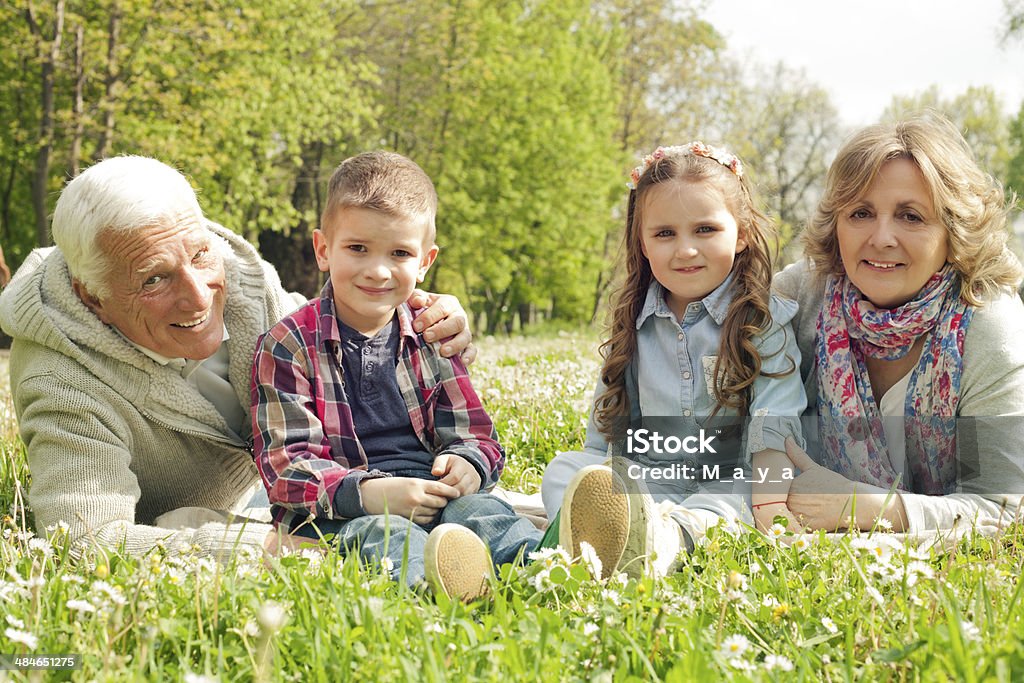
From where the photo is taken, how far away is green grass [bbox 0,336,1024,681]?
2291mm

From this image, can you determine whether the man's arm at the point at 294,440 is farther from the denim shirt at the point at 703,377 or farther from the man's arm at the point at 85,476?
the denim shirt at the point at 703,377

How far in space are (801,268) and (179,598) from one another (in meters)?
3.56

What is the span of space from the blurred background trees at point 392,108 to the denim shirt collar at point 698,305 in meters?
13.6

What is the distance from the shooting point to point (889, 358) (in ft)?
14.6

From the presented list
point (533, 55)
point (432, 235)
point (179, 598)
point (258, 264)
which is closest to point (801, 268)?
point (432, 235)

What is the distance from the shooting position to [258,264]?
4461 millimetres

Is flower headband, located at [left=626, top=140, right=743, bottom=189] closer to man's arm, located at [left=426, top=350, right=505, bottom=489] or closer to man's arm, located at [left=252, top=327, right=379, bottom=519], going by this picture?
man's arm, located at [left=426, top=350, right=505, bottom=489]

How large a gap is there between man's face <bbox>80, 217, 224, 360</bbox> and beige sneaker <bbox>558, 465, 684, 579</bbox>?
1.79m

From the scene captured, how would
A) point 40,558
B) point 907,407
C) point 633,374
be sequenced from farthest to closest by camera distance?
point 633,374 < point 907,407 < point 40,558

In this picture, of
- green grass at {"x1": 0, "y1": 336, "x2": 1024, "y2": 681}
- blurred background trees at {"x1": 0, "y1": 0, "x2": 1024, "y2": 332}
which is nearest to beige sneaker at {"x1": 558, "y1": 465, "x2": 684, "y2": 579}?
green grass at {"x1": 0, "y1": 336, "x2": 1024, "y2": 681}

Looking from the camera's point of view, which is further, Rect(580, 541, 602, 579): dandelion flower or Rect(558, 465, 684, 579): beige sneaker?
Rect(558, 465, 684, 579): beige sneaker

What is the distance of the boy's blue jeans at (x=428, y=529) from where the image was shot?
3.35 metres

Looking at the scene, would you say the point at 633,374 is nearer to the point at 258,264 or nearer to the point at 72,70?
the point at 258,264

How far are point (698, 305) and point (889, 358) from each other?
0.92m
